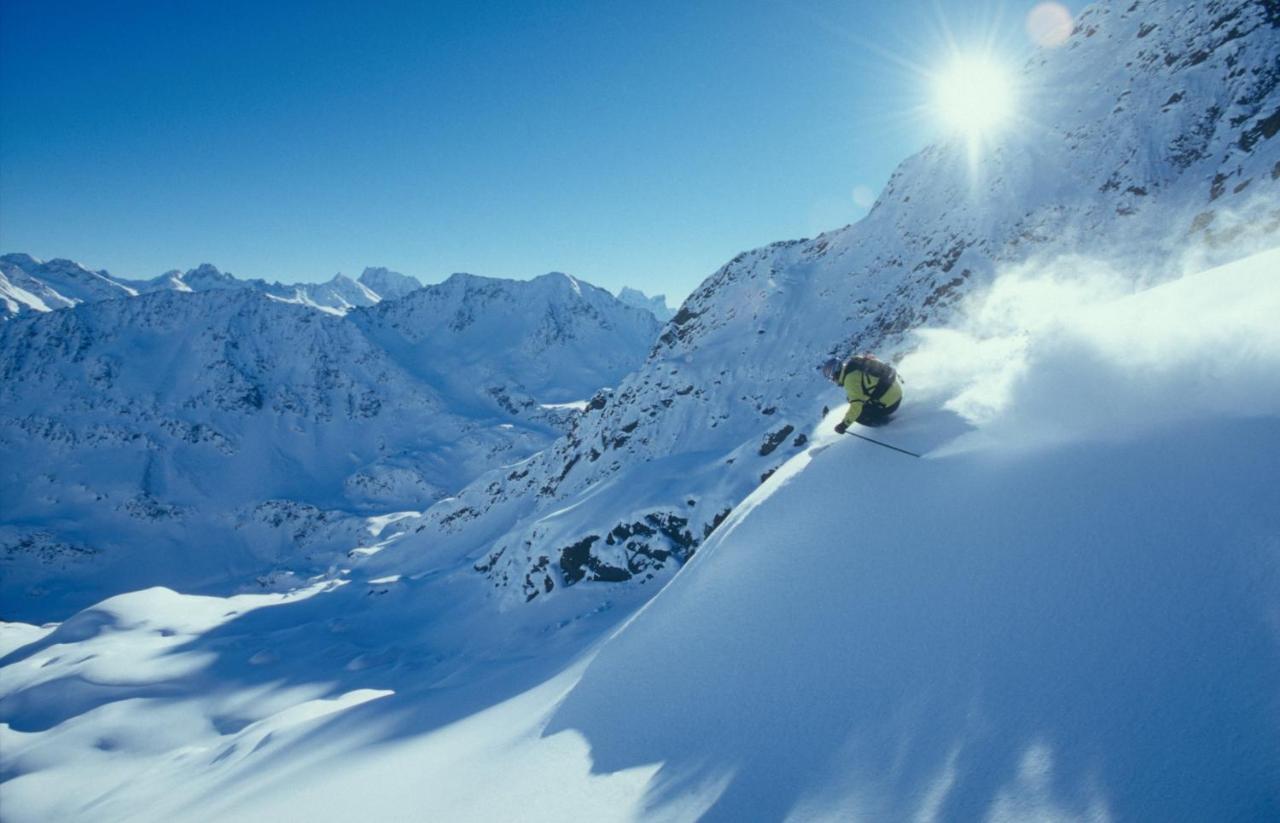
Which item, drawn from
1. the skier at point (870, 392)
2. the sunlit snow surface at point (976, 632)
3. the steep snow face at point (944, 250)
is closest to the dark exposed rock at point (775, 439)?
the steep snow face at point (944, 250)

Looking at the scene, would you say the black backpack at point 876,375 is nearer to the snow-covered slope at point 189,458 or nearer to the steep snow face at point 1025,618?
the steep snow face at point 1025,618

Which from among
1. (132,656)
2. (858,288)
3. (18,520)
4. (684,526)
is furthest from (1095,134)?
(18,520)

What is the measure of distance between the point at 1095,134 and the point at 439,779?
51053mm

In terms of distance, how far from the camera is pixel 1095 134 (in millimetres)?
37719

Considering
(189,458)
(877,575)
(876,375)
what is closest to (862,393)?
(876,375)

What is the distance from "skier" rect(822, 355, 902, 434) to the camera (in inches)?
301

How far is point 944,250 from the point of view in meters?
41.6

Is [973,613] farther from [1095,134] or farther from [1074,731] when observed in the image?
[1095,134]

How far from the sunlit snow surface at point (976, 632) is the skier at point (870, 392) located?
0.28 metres

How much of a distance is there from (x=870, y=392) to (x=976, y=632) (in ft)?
13.1

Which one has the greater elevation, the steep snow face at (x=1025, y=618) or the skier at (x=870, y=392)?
the skier at (x=870, y=392)

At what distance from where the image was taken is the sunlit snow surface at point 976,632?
10.3 feet

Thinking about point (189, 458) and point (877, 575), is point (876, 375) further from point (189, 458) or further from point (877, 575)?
point (189, 458)

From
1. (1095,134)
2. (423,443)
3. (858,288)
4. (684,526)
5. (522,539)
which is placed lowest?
(522,539)
